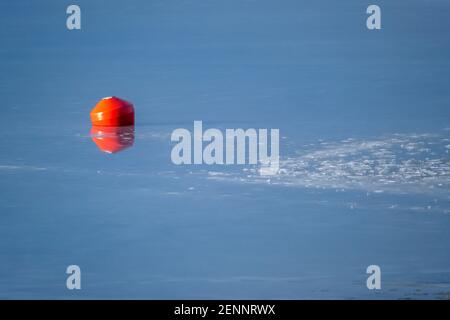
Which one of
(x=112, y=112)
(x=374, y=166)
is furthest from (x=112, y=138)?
(x=374, y=166)

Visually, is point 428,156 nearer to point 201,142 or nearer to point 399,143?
point 399,143

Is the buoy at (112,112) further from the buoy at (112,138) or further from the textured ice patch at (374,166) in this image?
the textured ice patch at (374,166)

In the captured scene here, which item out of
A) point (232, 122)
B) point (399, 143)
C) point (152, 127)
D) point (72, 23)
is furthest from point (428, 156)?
point (72, 23)

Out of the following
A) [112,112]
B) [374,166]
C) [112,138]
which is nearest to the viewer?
[374,166]

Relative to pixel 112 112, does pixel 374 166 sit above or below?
below

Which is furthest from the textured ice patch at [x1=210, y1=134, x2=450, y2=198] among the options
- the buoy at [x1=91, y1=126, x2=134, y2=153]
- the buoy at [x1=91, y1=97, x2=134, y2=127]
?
the buoy at [x1=91, y1=97, x2=134, y2=127]

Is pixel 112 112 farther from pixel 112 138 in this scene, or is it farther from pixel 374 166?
pixel 374 166
